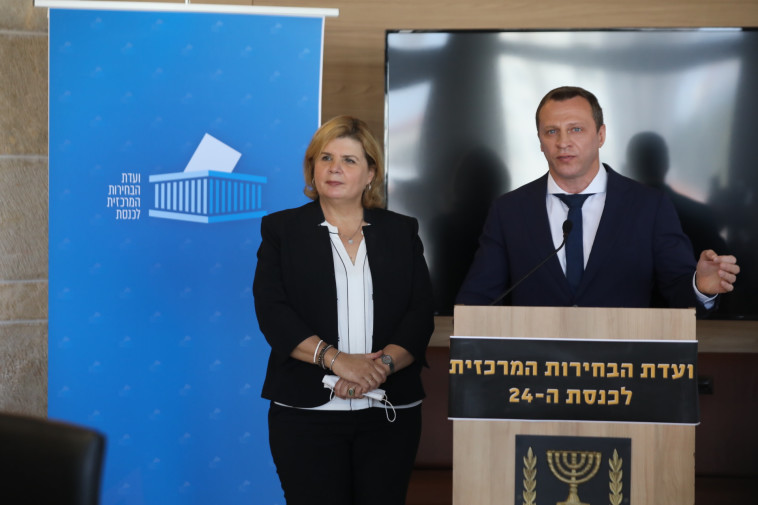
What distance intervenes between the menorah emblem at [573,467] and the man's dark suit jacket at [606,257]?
60 centimetres

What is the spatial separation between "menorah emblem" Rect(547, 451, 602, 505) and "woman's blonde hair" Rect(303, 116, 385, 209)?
41.2 inches

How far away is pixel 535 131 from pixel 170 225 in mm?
1595

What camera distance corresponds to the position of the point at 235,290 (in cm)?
323

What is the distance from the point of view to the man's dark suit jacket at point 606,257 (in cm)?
223

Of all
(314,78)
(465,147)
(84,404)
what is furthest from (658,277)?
(84,404)

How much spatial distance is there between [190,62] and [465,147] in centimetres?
121

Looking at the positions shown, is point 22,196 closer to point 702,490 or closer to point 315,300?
point 315,300

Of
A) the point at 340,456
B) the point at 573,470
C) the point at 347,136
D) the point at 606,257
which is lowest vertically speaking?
the point at 340,456

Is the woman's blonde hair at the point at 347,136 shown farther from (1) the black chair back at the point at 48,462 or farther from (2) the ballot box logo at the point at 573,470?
(1) the black chair back at the point at 48,462

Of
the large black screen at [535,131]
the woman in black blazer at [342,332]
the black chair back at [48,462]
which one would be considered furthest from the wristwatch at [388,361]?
the large black screen at [535,131]

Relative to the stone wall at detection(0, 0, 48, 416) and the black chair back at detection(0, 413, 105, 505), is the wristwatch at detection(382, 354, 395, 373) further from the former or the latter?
the stone wall at detection(0, 0, 48, 416)

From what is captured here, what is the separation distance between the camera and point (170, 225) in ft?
10.5

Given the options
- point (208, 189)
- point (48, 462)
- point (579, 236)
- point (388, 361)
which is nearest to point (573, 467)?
point (388, 361)

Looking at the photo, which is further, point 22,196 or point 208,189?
point 22,196
